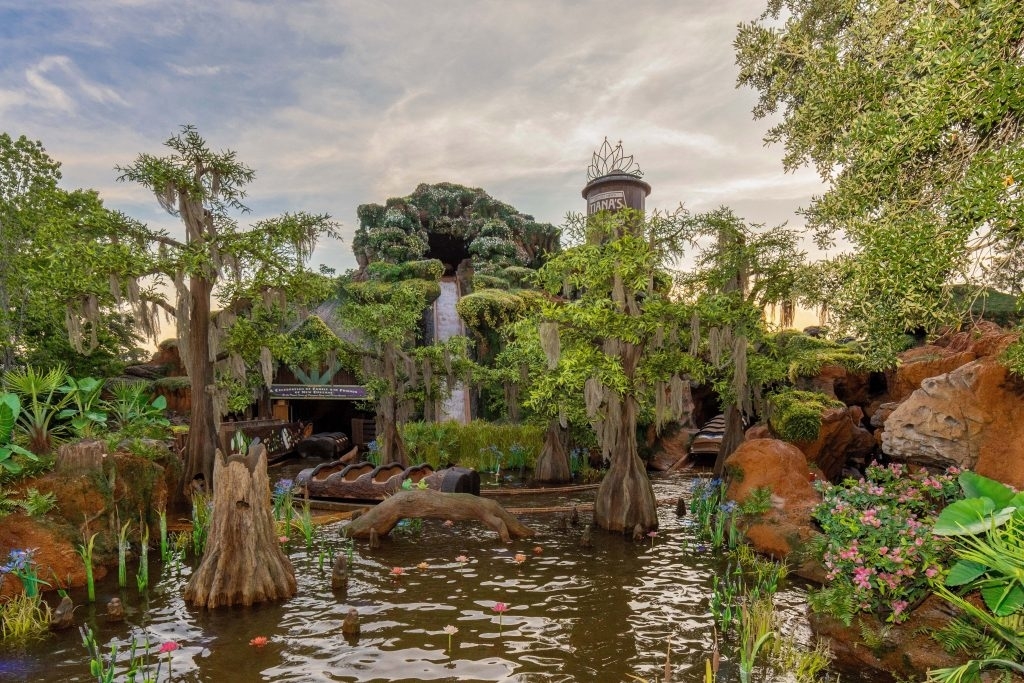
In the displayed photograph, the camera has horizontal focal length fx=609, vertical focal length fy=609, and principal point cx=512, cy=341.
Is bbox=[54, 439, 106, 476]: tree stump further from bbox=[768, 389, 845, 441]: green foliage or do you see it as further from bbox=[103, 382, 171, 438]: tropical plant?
bbox=[768, 389, 845, 441]: green foliage

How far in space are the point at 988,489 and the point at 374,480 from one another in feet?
43.7

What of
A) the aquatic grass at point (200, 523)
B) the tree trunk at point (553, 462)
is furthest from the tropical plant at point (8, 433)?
the tree trunk at point (553, 462)

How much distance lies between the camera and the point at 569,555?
11766 mm

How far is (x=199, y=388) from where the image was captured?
672 inches

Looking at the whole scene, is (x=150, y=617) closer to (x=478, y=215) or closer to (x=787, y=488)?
(x=787, y=488)

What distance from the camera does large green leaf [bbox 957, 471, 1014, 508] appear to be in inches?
211

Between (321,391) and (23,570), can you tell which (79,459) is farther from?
(321,391)

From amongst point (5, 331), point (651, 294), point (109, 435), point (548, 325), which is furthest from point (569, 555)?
point (5, 331)

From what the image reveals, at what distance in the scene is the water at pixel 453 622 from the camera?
6.91m

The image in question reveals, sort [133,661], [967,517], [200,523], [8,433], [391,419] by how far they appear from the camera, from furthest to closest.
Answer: [391,419], [200,523], [8,433], [133,661], [967,517]

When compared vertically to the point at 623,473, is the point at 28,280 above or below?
above

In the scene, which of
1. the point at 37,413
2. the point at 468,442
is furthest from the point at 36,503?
the point at 468,442

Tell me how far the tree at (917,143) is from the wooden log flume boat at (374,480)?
9.25 meters

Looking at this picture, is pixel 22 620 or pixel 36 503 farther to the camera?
pixel 36 503
